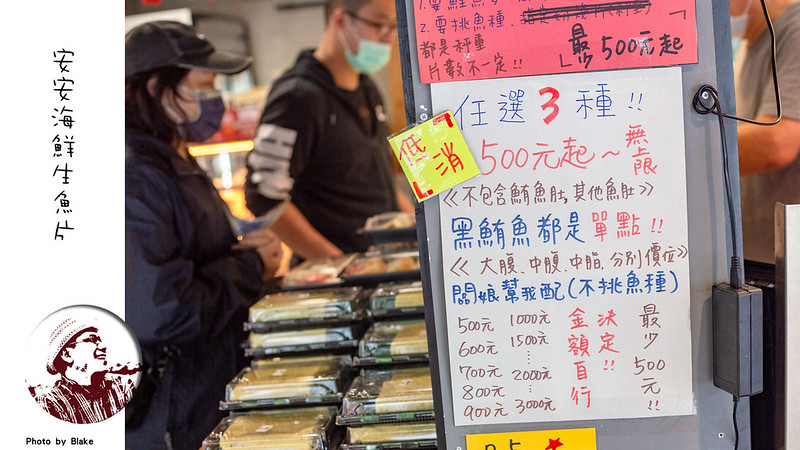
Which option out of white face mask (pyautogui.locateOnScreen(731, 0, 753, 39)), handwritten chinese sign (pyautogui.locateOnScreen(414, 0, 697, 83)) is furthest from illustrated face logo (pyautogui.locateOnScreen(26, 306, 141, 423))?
white face mask (pyautogui.locateOnScreen(731, 0, 753, 39))

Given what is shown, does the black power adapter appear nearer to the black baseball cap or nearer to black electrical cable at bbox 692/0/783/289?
black electrical cable at bbox 692/0/783/289

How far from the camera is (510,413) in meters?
1.23

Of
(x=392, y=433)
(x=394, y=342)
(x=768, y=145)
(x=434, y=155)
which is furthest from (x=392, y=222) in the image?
(x=434, y=155)

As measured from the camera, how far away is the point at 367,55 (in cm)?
378

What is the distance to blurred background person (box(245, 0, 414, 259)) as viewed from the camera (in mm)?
3703

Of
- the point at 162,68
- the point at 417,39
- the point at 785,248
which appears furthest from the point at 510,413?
the point at 162,68

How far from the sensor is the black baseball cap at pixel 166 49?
2.51 metres

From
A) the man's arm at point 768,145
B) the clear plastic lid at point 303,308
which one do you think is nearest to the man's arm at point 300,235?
the clear plastic lid at point 303,308

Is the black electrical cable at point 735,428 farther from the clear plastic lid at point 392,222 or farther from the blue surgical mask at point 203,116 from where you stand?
the blue surgical mask at point 203,116

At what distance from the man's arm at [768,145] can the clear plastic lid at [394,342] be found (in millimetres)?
1127

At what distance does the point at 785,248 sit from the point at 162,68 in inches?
91.2

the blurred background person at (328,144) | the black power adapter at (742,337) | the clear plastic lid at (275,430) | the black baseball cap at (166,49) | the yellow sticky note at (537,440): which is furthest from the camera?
the blurred background person at (328,144)

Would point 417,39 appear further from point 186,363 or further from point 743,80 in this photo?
point 186,363

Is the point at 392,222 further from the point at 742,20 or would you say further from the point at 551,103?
the point at 551,103
